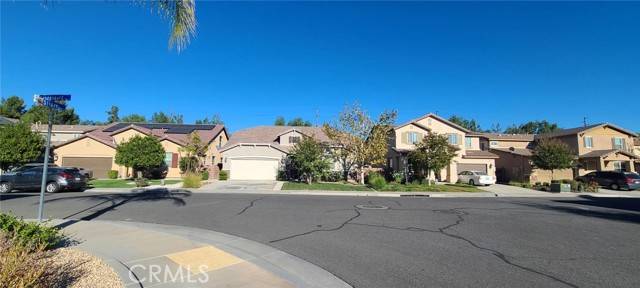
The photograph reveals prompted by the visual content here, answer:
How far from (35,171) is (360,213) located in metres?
19.0

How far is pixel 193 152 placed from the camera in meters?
29.6

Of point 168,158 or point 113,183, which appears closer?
point 113,183

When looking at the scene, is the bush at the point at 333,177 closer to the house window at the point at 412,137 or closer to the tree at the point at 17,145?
the house window at the point at 412,137

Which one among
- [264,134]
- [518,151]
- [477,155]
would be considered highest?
[264,134]

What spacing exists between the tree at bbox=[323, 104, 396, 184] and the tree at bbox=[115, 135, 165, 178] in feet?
47.7

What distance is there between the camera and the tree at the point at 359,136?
1064 inches

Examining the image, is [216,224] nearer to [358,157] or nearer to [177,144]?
[358,157]

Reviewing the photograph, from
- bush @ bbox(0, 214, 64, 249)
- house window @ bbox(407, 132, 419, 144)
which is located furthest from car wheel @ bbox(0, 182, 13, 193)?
house window @ bbox(407, 132, 419, 144)

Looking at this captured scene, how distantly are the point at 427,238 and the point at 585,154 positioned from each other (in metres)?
37.9

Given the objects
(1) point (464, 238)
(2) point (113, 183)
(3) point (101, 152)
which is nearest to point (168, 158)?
(3) point (101, 152)

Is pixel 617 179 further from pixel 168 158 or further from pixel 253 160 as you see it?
pixel 168 158

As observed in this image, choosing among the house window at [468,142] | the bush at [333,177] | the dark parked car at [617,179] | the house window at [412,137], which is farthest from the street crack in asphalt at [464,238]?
the dark parked car at [617,179]

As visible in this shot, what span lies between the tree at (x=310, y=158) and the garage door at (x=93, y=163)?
61.1 feet

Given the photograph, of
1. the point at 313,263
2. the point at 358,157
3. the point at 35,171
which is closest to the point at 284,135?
the point at 358,157
